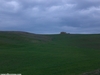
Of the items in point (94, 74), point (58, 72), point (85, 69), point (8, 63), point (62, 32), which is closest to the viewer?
point (94, 74)

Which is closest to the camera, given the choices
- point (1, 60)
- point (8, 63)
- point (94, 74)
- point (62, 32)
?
point (94, 74)

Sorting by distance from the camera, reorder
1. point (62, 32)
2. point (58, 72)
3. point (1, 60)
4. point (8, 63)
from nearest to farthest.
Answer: point (58, 72), point (8, 63), point (1, 60), point (62, 32)

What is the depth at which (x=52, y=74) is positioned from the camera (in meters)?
19.2

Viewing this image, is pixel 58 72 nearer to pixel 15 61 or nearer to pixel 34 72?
pixel 34 72

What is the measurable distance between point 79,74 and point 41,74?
267cm

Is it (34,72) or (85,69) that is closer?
(34,72)

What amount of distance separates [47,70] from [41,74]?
1783 mm

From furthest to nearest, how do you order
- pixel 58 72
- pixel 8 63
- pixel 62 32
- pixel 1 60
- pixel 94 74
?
1. pixel 62 32
2. pixel 1 60
3. pixel 8 63
4. pixel 58 72
5. pixel 94 74

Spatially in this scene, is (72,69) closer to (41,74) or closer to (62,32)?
(41,74)

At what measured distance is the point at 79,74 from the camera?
18.7 m

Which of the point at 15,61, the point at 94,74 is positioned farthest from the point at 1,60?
the point at 94,74

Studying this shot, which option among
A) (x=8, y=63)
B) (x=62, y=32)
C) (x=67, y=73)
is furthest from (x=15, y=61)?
(x=62, y=32)

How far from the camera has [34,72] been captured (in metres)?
20.0

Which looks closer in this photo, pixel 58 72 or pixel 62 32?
pixel 58 72
